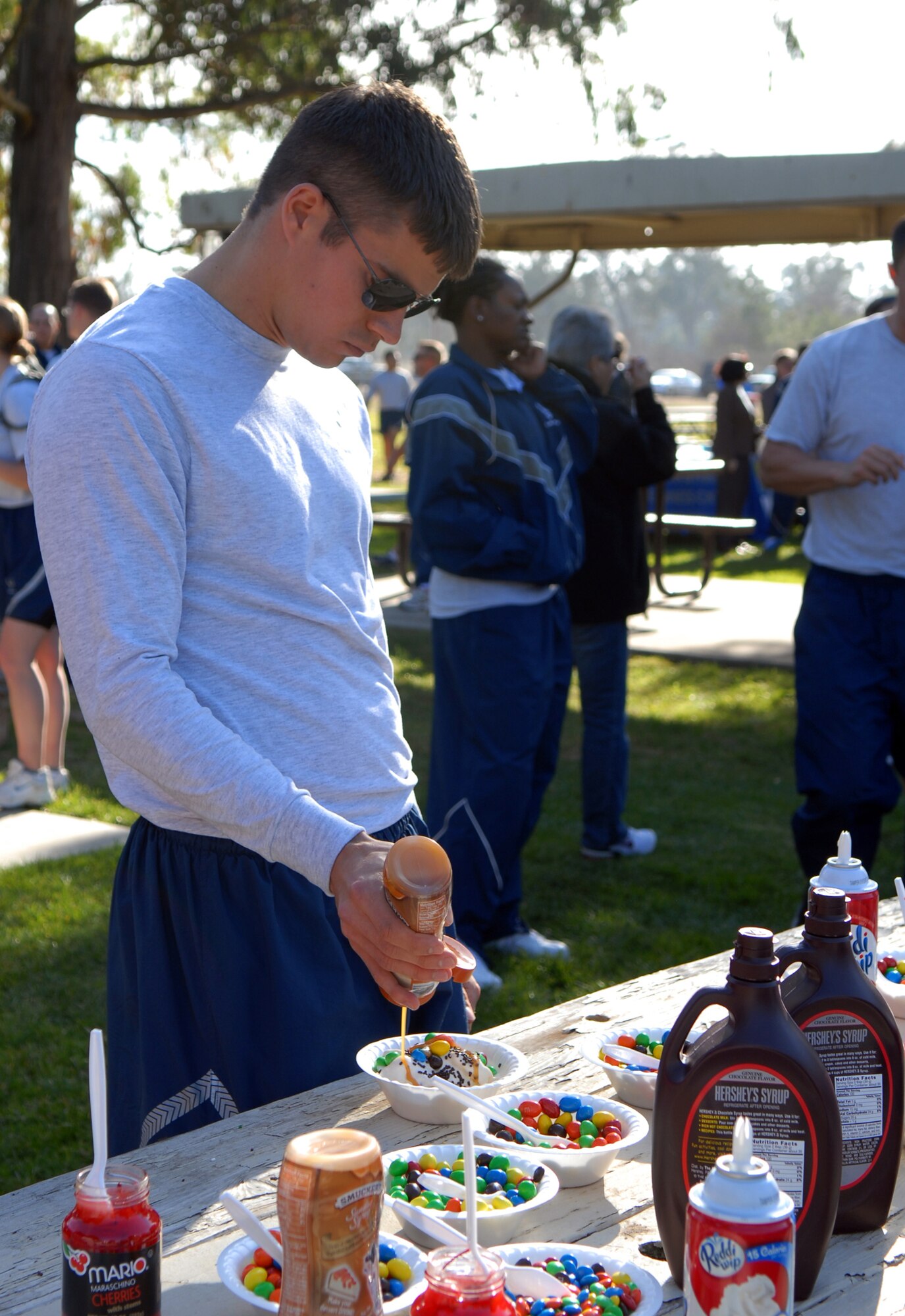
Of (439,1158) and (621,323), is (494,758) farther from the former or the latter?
(621,323)

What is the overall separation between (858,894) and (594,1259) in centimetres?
60

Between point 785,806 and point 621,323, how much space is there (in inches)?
5476

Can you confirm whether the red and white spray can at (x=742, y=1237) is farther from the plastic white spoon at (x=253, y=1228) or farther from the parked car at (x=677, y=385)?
the parked car at (x=677, y=385)

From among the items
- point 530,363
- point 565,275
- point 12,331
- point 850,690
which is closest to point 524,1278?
point 850,690

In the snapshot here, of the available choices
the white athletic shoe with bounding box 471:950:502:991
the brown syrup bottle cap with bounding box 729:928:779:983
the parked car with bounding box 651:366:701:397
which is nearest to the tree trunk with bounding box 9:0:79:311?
the white athletic shoe with bounding box 471:950:502:991

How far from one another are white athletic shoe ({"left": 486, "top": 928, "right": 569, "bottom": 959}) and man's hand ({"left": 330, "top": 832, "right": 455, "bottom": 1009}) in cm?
322

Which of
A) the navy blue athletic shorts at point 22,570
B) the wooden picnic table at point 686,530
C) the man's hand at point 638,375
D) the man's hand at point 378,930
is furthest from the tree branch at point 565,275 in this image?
the man's hand at point 378,930

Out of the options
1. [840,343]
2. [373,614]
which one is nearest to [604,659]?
[840,343]

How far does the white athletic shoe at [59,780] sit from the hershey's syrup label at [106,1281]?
18.2 feet

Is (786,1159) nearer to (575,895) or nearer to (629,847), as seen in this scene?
(575,895)

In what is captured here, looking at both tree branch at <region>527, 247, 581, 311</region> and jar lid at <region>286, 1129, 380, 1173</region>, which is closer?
jar lid at <region>286, 1129, 380, 1173</region>

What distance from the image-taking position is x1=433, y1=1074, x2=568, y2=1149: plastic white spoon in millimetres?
1653

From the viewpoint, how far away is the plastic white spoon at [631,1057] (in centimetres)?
190

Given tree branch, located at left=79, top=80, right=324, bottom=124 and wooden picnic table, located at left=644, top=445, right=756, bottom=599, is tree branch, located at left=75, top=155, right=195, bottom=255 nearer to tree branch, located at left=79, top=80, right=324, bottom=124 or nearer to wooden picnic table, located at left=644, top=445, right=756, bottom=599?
tree branch, located at left=79, top=80, right=324, bottom=124
